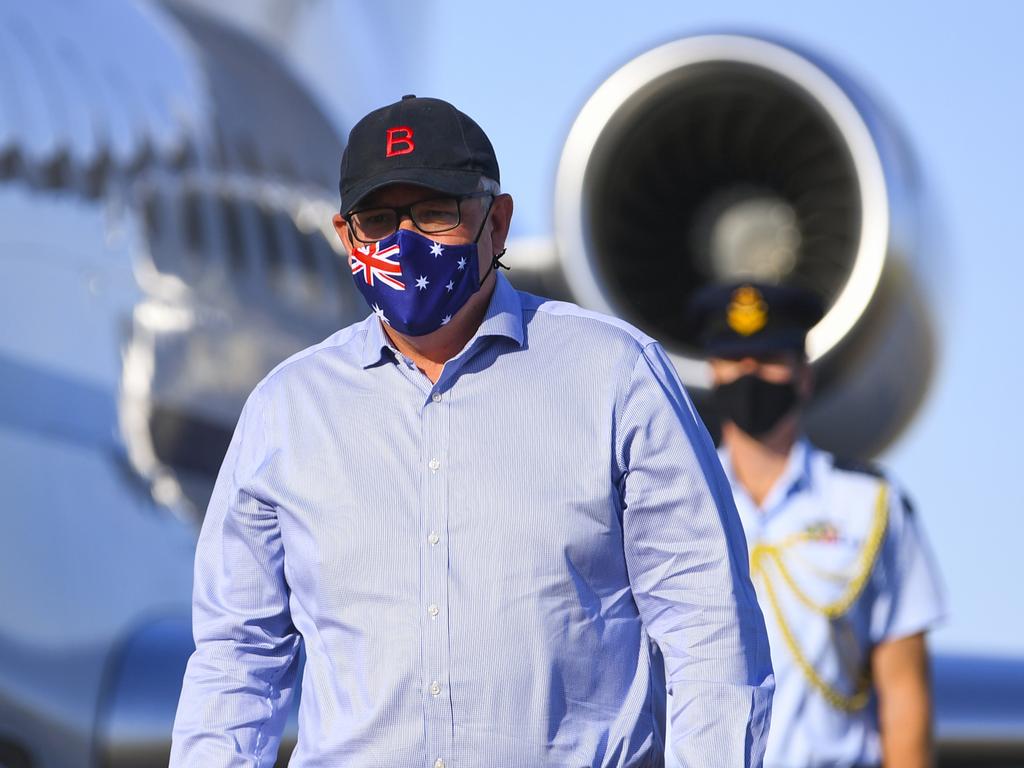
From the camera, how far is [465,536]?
6.40ft

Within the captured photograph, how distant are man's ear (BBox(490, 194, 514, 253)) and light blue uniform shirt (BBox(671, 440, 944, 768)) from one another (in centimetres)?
126

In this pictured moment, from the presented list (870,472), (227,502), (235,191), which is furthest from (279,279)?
(227,502)

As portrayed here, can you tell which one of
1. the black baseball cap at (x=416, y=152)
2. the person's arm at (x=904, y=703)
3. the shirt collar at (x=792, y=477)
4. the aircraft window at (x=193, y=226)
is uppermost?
the aircraft window at (x=193, y=226)

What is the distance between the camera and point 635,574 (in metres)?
1.98

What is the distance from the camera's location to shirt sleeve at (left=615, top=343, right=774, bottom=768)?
1884 millimetres

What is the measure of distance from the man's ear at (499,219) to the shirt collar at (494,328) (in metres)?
0.05

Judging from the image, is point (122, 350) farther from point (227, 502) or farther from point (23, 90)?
point (227, 502)

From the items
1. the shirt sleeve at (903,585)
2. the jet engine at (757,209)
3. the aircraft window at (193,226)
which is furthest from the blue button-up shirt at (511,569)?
the aircraft window at (193,226)

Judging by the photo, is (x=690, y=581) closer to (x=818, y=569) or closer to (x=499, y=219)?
(x=499, y=219)

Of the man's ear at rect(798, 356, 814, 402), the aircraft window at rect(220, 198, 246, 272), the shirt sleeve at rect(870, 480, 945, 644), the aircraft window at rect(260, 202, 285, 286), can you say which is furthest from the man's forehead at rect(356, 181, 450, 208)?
the aircraft window at rect(260, 202, 285, 286)

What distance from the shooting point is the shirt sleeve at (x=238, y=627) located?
6.72 ft

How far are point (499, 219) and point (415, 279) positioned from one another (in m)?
0.17

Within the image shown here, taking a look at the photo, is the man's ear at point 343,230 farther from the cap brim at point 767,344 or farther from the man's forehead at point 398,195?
the cap brim at point 767,344

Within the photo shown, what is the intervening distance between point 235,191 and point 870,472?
15.9ft
